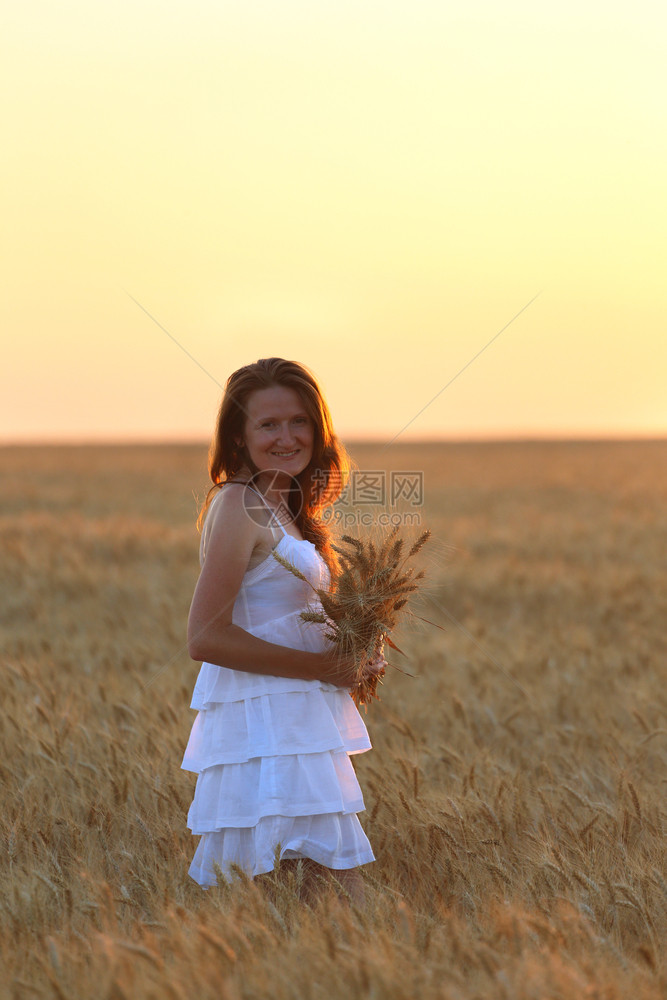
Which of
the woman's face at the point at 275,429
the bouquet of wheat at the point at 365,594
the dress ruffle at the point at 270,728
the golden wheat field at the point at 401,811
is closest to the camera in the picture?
the golden wheat field at the point at 401,811

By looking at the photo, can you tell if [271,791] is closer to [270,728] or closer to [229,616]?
[270,728]

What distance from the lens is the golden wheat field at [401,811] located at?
2.20m

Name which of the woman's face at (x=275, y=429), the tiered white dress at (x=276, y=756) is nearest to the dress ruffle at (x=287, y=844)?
the tiered white dress at (x=276, y=756)

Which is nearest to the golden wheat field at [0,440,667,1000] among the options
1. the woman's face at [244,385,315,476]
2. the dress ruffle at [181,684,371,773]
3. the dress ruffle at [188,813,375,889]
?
the dress ruffle at [188,813,375,889]

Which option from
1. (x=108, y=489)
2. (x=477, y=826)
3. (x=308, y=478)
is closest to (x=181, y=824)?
(x=477, y=826)

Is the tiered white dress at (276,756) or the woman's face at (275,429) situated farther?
the woman's face at (275,429)

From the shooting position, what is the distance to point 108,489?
79.7 feet

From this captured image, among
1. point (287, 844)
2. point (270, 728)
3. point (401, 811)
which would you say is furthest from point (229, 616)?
point (401, 811)

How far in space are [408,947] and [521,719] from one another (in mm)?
3201

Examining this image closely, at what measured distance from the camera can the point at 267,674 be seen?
2785 millimetres

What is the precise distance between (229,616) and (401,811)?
4.05 feet

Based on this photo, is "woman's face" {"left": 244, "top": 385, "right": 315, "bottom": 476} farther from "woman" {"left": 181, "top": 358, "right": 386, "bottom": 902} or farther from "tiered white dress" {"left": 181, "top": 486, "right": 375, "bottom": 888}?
"tiered white dress" {"left": 181, "top": 486, "right": 375, "bottom": 888}

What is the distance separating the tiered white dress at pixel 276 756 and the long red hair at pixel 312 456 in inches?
7.2

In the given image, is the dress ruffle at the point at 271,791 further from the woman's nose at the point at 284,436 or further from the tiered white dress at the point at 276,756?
the woman's nose at the point at 284,436
